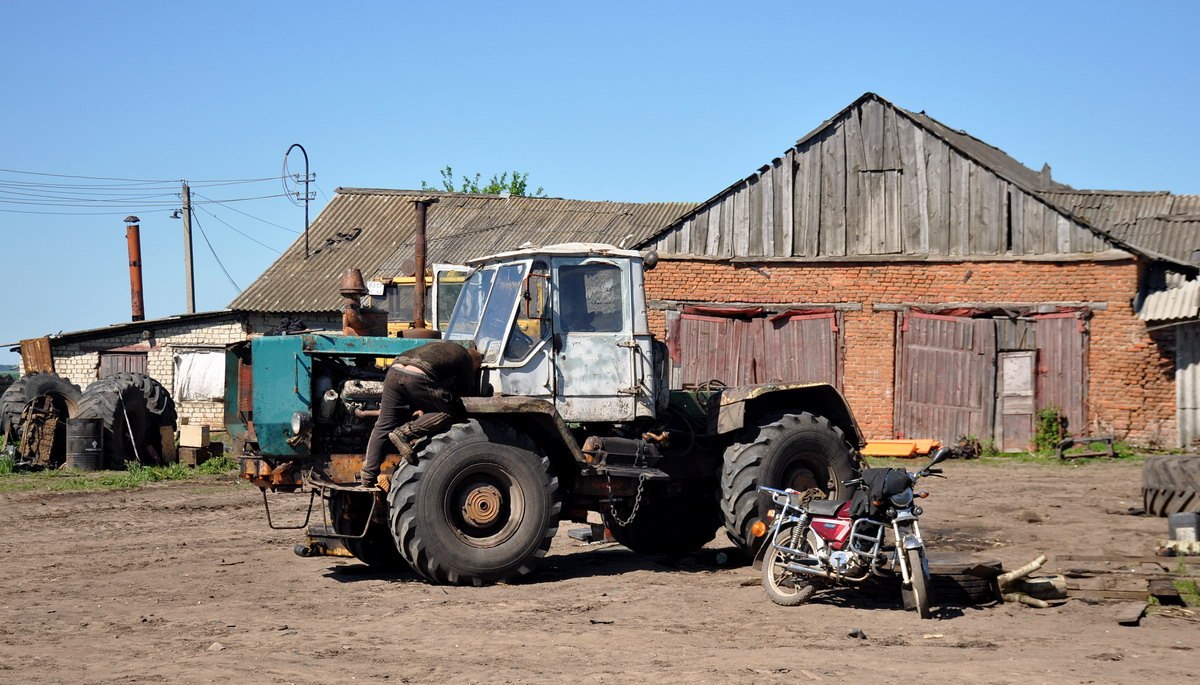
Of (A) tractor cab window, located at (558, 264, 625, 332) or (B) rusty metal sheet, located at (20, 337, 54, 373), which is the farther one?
(B) rusty metal sheet, located at (20, 337, 54, 373)

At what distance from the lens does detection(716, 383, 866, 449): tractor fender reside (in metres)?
10.3

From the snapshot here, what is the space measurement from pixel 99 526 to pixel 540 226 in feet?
62.7

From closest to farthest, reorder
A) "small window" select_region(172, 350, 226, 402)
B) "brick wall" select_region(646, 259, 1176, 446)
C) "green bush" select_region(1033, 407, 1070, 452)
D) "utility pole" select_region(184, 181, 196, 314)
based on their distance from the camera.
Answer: "brick wall" select_region(646, 259, 1176, 446)
"green bush" select_region(1033, 407, 1070, 452)
"small window" select_region(172, 350, 226, 402)
"utility pole" select_region(184, 181, 196, 314)

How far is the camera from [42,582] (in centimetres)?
977

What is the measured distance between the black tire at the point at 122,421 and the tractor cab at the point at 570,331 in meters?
11.2

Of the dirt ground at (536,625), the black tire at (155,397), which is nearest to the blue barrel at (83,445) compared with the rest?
the black tire at (155,397)

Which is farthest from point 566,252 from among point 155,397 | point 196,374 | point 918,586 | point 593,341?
point 196,374

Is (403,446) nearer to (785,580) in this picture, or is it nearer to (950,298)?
(785,580)

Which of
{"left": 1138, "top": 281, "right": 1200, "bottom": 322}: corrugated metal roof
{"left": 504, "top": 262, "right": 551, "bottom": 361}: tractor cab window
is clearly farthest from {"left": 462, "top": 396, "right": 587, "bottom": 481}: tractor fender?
{"left": 1138, "top": 281, "right": 1200, "bottom": 322}: corrugated metal roof

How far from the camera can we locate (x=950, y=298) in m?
20.4

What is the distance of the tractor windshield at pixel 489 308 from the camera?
9688 mm

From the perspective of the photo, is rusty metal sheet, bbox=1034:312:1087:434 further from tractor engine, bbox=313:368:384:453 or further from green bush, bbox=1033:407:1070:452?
tractor engine, bbox=313:368:384:453

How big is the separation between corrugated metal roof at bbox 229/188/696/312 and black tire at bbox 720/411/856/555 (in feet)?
Answer: 59.2

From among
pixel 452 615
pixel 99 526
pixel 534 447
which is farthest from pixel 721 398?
pixel 99 526
